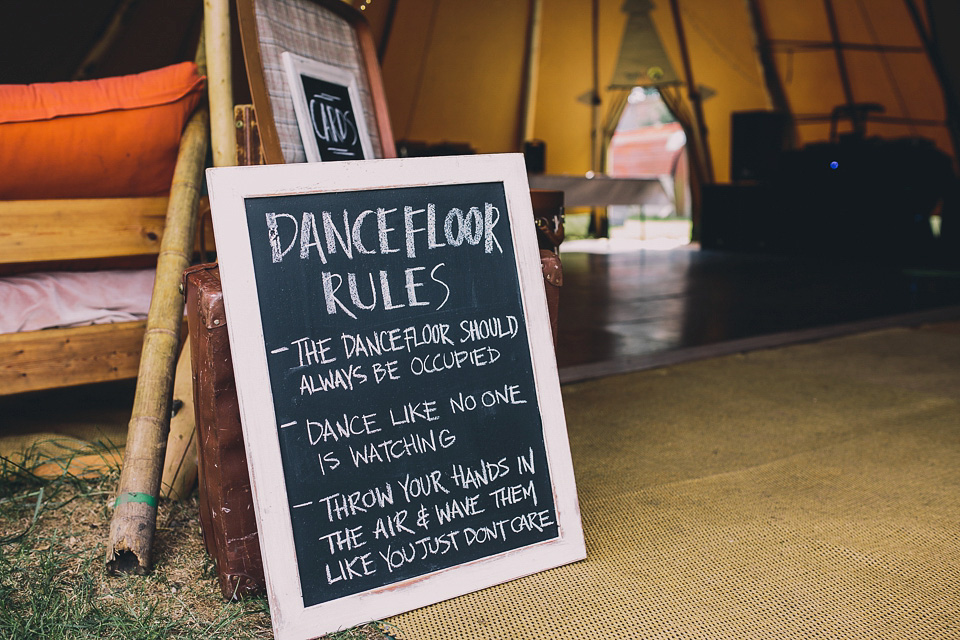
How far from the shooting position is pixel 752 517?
1352 millimetres

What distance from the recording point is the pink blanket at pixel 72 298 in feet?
4.96

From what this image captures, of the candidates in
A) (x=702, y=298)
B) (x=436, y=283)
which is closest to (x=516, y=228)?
(x=436, y=283)

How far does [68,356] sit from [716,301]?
10.2 ft

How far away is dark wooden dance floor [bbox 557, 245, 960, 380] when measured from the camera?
9.43 ft

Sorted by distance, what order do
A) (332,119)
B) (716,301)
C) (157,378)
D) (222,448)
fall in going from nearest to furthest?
(222,448) → (157,378) → (332,119) → (716,301)

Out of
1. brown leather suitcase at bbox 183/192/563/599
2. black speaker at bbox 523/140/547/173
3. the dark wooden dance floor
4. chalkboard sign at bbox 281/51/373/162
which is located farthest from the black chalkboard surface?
black speaker at bbox 523/140/547/173

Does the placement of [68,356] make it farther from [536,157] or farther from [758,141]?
[758,141]

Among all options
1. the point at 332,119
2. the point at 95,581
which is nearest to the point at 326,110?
the point at 332,119

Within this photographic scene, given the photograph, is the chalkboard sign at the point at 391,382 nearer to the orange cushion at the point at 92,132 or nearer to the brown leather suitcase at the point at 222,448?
the brown leather suitcase at the point at 222,448

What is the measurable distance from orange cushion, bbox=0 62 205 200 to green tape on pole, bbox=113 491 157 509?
2.26ft

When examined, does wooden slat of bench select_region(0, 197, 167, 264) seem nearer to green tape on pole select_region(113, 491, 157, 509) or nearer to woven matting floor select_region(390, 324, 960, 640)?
green tape on pole select_region(113, 491, 157, 509)

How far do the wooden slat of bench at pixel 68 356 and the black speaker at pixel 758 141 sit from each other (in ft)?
20.2

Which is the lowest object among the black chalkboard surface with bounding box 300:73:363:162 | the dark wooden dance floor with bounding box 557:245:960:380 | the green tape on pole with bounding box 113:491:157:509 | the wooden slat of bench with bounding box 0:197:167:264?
the dark wooden dance floor with bounding box 557:245:960:380

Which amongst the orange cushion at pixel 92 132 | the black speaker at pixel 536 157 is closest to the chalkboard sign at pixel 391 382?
the orange cushion at pixel 92 132
